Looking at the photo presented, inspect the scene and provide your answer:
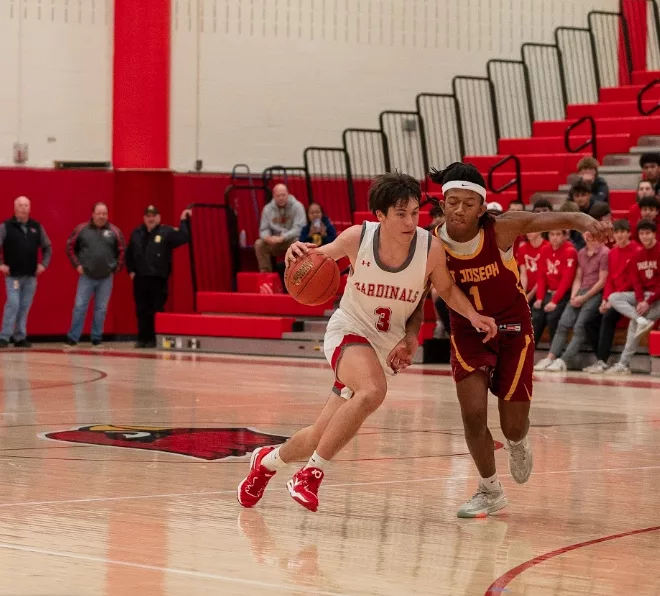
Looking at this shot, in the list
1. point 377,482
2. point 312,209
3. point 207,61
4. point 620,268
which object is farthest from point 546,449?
point 207,61

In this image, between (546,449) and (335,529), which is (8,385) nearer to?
(546,449)

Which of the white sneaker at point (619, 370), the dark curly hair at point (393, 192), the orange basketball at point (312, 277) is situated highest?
the dark curly hair at point (393, 192)

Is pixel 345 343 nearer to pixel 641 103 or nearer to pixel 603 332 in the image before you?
pixel 603 332

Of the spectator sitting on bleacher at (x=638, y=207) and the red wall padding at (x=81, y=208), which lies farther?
the red wall padding at (x=81, y=208)

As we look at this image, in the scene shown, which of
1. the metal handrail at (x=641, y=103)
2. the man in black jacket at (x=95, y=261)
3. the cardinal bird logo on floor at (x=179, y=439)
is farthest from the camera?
the metal handrail at (x=641, y=103)

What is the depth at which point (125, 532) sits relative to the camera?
580 cm

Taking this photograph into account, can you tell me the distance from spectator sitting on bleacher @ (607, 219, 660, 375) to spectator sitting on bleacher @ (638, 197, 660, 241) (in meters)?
0.37

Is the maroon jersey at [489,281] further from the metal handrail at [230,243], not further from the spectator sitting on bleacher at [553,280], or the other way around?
the metal handrail at [230,243]

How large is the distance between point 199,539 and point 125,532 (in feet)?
1.06

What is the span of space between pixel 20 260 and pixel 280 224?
3.44 m

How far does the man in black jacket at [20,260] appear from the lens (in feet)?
61.9

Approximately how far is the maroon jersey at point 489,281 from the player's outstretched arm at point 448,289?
0.13 meters

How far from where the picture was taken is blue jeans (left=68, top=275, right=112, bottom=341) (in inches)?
766

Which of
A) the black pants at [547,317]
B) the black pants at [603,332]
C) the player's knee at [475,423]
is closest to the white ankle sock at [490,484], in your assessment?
the player's knee at [475,423]
